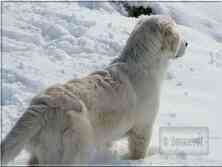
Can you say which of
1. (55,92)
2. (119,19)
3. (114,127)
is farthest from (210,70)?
(55,92)

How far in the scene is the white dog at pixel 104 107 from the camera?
477 centimetres

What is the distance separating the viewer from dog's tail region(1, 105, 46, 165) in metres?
4.61

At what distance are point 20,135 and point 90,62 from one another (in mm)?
4322

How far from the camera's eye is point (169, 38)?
6.25 m

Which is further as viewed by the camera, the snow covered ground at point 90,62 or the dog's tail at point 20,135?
the snow covered ground at point 90,62

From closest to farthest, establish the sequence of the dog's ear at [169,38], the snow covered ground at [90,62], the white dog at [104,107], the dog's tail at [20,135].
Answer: the dog's tail at [20,135], the white dog at [104,107], the dog's ear at [169,38], the snow covered ground at [90,62]

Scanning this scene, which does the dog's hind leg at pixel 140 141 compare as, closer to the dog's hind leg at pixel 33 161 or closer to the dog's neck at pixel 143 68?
the dog's neck at pixel 143 68

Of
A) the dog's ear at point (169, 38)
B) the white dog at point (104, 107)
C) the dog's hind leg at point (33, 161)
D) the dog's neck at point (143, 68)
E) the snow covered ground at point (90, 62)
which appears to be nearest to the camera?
the white dog at point (104, 107)

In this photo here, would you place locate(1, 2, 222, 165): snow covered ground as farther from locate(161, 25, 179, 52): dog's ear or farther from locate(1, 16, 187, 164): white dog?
locate(161, 25, 179, 52): dog's ear

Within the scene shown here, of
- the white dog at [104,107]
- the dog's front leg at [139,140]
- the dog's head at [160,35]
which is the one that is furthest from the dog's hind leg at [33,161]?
the dog's head at [160,35]

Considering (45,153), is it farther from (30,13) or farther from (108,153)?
(30,13)

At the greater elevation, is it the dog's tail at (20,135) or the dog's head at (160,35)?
the dog's head at (160,35)

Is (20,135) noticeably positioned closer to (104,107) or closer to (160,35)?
(104,107)

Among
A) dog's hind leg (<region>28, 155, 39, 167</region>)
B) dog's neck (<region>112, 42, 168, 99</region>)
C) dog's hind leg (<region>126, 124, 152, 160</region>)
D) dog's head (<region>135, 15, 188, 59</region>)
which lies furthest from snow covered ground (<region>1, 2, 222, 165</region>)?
dog's head (<region>135, 15, 188, 59</region>)
